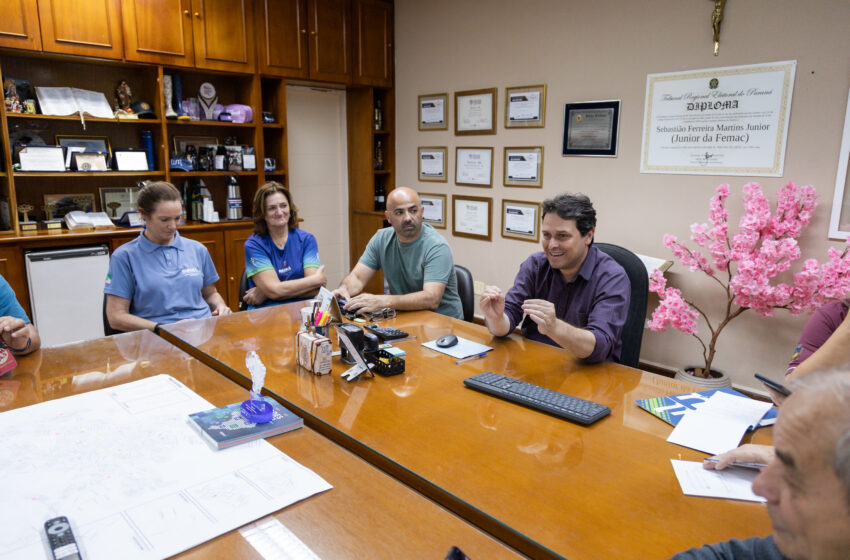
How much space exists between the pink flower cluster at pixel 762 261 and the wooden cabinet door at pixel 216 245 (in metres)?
3.03

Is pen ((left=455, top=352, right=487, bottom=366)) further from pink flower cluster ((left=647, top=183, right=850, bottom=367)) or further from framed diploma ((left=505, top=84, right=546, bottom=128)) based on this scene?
framed diploma ((left=505, top=84, right=546, bottom=128))

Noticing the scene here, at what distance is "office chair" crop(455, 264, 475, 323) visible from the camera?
2.80 meters

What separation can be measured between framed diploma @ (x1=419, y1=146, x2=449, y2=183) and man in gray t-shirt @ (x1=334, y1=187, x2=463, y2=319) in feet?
6.56

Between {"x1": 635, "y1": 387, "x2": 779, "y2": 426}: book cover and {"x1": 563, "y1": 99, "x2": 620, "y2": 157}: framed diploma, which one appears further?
{"x1": 563, "y1": 99, "x2": 620, "y2": 157}: framed diploma

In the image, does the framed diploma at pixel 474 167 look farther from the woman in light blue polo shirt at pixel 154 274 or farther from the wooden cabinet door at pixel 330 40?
the woman in light blue polo shirt at pixel 154 274

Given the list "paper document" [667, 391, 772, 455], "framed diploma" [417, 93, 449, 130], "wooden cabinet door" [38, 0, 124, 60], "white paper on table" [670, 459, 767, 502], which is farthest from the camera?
"framed diploma" [417, 93, 449, 130]

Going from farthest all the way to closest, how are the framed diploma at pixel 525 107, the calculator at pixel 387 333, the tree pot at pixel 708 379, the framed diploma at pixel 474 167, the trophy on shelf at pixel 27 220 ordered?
the framed diploma at pixel 474 167
the framed diploma at pixel 525 107
the trophy on shelf at pixel 27 220
the tree pot at pixel 708 379
the calculator at pixel 387 333

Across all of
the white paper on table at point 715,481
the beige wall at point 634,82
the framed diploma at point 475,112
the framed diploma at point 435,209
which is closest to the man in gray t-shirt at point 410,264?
the white paper on table at point 715,481

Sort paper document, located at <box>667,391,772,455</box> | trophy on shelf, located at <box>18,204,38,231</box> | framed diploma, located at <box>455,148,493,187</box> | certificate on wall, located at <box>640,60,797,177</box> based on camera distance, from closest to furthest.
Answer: paper document, located at <box>667,391,772,455</box>
certificate on wall, located at <box>640,60,797,177</box>
trophy on shelf, located at <box>18,204,38,231</box>
framed diploma, located at <box>455,148,493,187</box>

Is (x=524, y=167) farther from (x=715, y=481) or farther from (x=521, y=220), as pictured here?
(x=715, y=481)

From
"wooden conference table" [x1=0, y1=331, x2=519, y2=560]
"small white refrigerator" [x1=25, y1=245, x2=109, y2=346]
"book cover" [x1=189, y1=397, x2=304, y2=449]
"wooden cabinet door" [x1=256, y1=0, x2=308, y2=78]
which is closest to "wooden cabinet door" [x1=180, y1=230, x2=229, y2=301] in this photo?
"small white refrigerator" [x1=25, y1=245, x2=109, y2=346]

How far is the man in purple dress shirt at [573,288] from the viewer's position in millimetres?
1905

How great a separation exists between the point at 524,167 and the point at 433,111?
1.11 meters

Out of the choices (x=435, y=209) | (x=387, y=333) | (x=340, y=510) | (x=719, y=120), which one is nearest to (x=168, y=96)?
(x=435, y=209)
